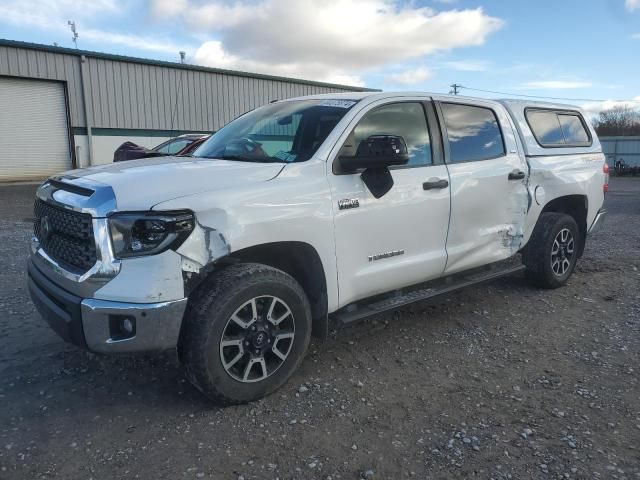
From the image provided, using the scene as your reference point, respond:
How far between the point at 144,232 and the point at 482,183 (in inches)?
113

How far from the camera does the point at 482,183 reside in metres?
4.49

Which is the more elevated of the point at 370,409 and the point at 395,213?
the point at 395,213

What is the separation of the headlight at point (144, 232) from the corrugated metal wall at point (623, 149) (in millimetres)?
33721

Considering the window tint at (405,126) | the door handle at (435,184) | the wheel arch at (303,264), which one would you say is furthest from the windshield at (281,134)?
the door handle at (435,184)

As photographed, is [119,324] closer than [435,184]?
Yes

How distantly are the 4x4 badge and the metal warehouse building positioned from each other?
15.9 metres

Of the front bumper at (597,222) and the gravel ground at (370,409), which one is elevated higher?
the front bumper at (597,222)

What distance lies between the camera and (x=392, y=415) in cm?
319

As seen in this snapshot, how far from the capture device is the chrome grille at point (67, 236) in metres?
2.93

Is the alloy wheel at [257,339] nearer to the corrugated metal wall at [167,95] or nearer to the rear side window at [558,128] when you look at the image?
the rear side window at [558,128]

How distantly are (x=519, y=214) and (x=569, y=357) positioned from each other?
4.75 feet

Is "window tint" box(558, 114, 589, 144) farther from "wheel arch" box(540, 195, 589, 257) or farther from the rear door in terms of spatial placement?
the rear door

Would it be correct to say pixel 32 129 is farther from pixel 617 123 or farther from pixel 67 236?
pixel 617 123

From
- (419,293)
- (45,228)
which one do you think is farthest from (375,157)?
(45,228)
